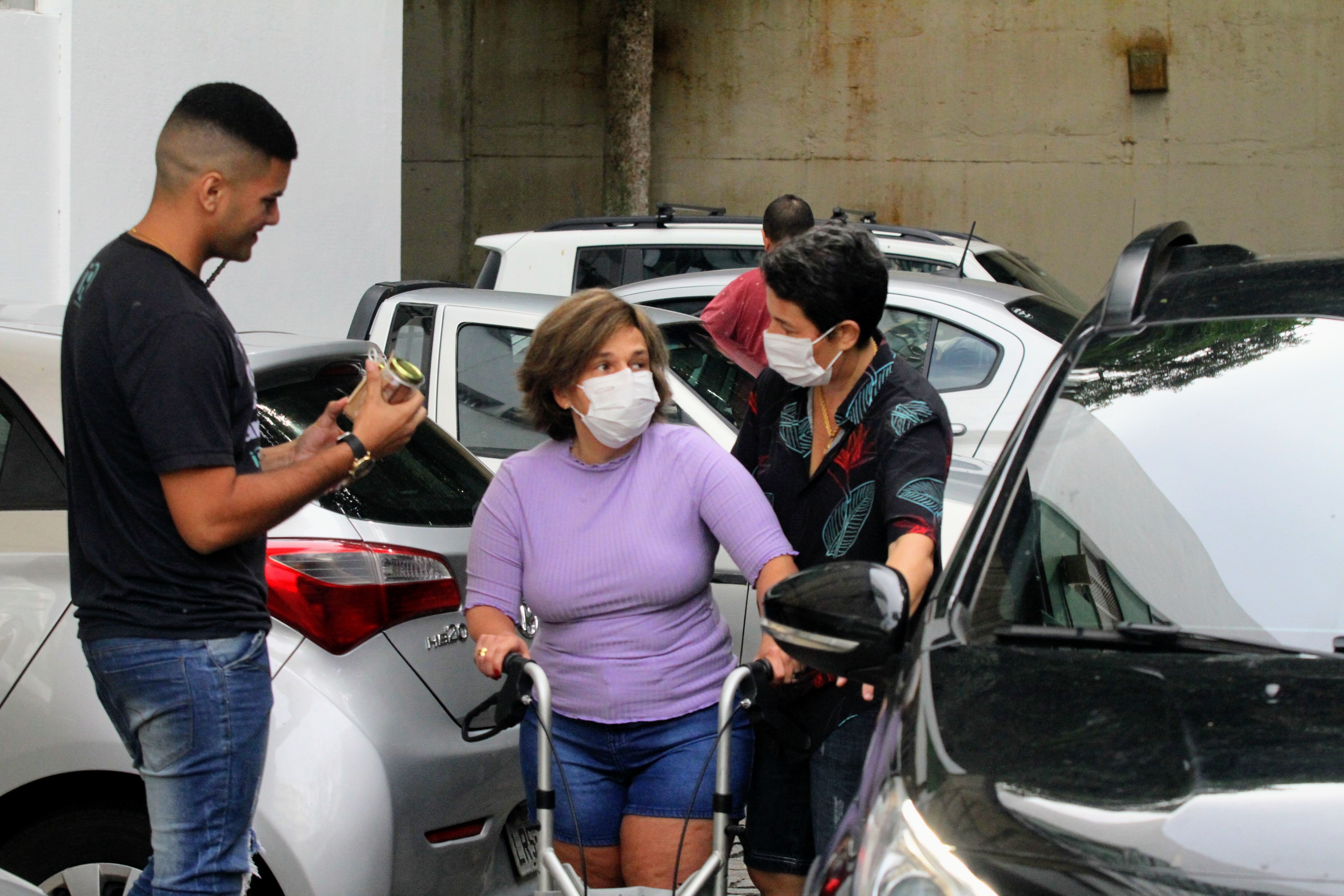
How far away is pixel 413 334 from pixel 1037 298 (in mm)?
2947

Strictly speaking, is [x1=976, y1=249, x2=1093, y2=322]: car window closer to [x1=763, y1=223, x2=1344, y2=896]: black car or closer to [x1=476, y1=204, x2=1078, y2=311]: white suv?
[x1=476, y1=204, x2=1078, y2=311]: white suv

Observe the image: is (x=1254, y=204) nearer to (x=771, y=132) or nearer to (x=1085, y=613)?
(x=771, y=132)

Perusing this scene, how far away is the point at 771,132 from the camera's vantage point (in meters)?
15.8

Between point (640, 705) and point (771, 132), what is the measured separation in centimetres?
1358

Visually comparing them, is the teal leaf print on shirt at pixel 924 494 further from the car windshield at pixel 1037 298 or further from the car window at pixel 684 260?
the car window at pixel 684 260

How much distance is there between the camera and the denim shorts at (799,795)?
9.11ft

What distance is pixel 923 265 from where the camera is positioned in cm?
799

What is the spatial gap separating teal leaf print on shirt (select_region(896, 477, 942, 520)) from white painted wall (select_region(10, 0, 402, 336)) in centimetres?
448

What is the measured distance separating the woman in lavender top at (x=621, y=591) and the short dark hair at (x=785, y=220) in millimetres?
3367

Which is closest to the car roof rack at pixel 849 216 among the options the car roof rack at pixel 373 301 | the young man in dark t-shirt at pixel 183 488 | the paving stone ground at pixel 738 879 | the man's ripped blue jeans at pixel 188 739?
the car roof rack at pixel 373 301

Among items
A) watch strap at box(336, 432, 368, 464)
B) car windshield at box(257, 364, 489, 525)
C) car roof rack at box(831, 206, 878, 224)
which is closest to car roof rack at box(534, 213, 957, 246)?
car roof rack at box(831, 206, 878, 224)

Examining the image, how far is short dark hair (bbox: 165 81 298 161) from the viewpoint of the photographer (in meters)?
2.57

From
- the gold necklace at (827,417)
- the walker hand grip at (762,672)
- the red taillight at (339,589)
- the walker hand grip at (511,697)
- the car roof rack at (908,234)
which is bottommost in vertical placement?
the walker hand grip at (511,697)

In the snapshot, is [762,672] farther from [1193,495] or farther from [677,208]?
[677,208]
